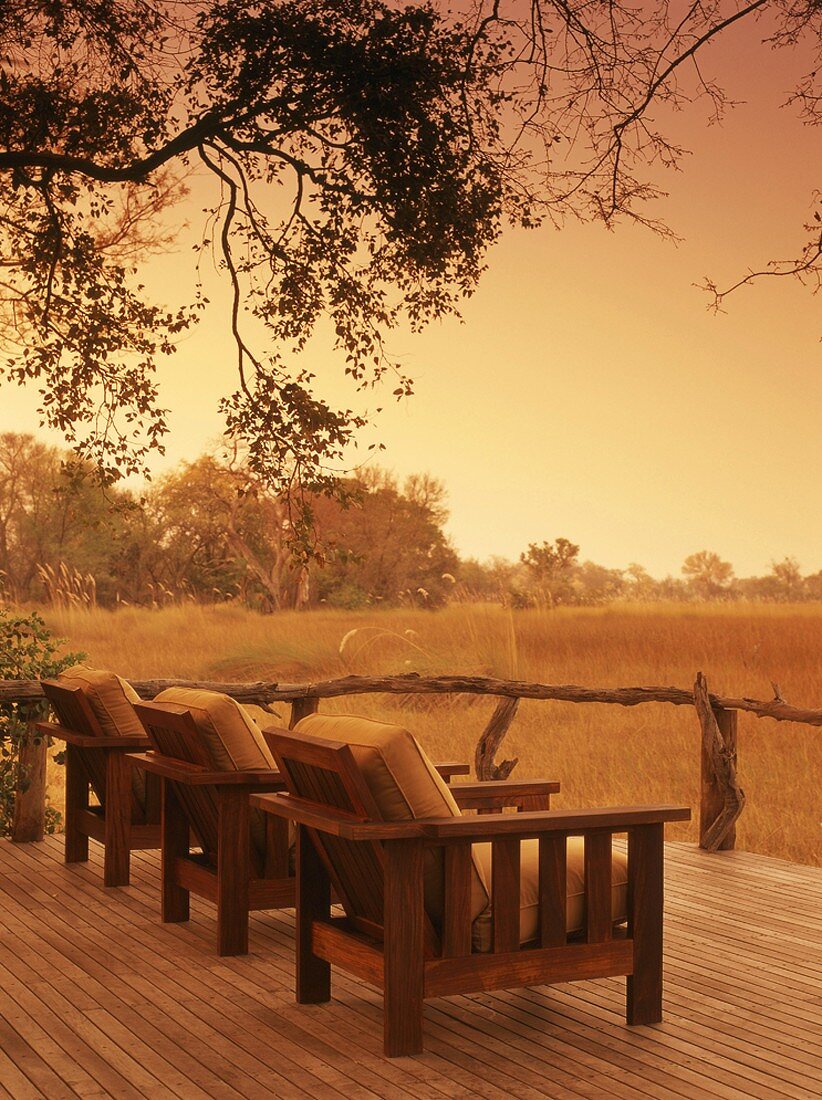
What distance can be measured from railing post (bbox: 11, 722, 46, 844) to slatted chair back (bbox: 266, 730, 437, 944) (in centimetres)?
286

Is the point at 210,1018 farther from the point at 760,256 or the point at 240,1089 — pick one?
the point at 760,256

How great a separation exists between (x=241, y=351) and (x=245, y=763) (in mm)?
5510

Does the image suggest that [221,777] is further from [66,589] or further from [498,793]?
[66,589]

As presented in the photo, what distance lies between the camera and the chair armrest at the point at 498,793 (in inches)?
169

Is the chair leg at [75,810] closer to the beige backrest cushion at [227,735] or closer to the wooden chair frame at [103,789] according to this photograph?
the wooden chair frame at [103,789]

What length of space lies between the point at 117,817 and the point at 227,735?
3.81 feet

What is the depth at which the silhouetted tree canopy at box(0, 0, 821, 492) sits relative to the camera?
881 centimetres

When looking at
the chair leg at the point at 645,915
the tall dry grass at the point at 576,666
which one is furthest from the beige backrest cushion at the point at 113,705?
the tall dry grass at the point at 576,666

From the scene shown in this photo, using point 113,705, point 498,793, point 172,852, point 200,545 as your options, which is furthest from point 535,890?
point 200,545

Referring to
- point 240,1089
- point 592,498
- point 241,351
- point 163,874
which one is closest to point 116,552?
point 592,498

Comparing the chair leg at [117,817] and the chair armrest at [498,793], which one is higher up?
the chair armrest at [498,793]

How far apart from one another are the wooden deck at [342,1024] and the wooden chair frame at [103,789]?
0.35 m

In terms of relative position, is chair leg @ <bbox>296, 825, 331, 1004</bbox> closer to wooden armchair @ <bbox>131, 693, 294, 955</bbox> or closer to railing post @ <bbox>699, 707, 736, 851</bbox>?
wooden armchair @ <bbox>131, 693, 294, 955</bbox>

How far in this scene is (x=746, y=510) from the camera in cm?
2320
